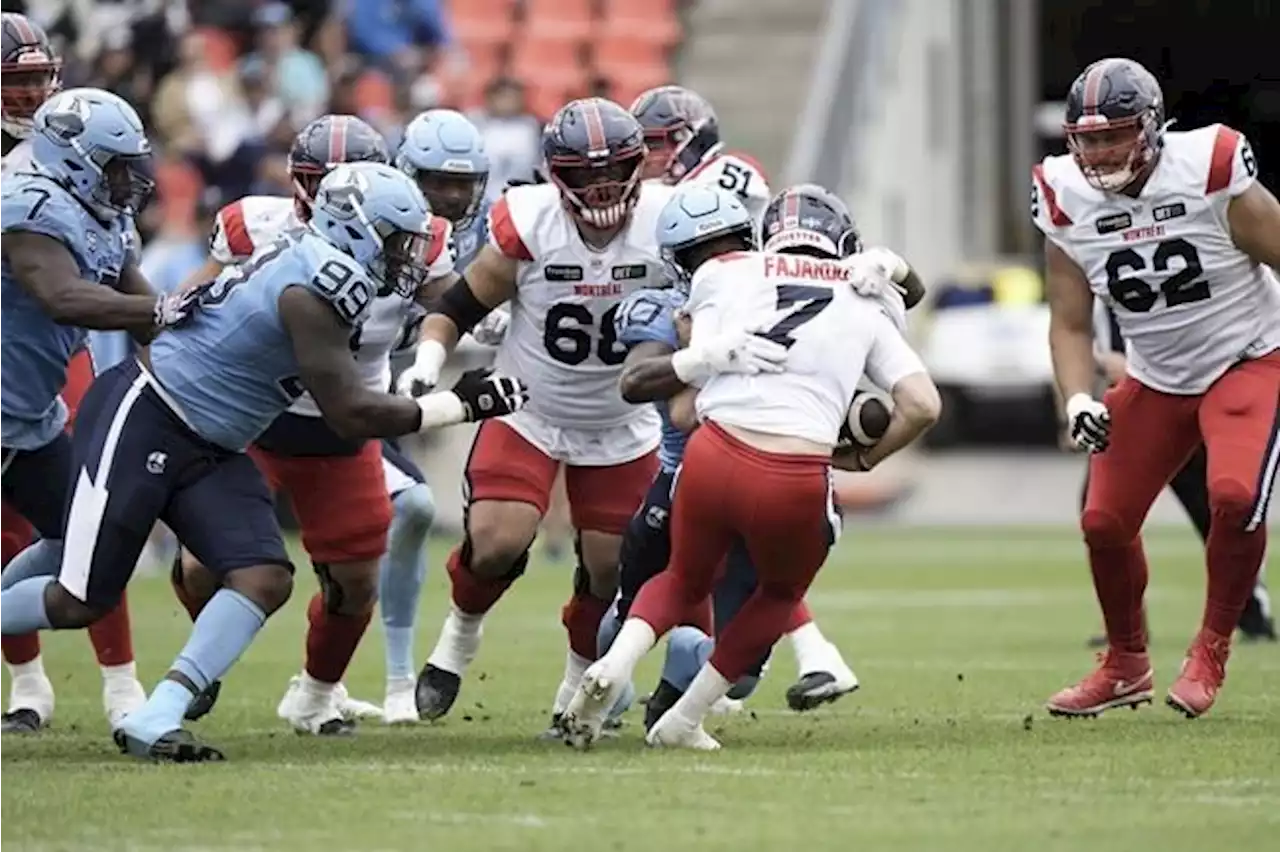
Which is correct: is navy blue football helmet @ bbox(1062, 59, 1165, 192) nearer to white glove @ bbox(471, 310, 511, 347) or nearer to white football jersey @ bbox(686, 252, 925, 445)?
white football jersey @ bbox(686, 252, 925, 445)

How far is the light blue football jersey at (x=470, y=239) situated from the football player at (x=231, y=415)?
1.38 meters

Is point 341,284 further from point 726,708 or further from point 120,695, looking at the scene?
point 726,708

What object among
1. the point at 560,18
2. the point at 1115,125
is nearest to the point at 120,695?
the point at 1115,125

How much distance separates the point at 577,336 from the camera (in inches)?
339

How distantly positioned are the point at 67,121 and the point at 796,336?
212 centimetres

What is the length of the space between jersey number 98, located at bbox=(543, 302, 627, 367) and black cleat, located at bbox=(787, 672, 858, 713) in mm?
1129

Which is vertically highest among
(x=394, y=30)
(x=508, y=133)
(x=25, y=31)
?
(x=25, y=31)

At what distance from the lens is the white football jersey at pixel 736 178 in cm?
927

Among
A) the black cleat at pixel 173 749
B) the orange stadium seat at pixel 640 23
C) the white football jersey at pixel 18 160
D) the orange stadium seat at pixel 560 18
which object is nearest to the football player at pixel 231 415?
the black cleat at pixel 173 749

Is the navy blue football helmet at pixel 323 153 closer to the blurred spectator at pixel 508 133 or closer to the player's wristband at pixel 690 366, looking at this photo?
the player's wristband at pixel 690 366

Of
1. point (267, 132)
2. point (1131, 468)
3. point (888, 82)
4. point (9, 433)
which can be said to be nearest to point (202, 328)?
point (9, 433)

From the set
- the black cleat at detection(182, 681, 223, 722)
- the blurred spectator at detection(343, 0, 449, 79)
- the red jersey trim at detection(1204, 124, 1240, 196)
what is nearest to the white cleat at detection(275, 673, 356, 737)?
the black cleat at detection(182, 681, 223, 722)

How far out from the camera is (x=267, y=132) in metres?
17.5

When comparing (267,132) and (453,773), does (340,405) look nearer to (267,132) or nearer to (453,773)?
(453,773)
